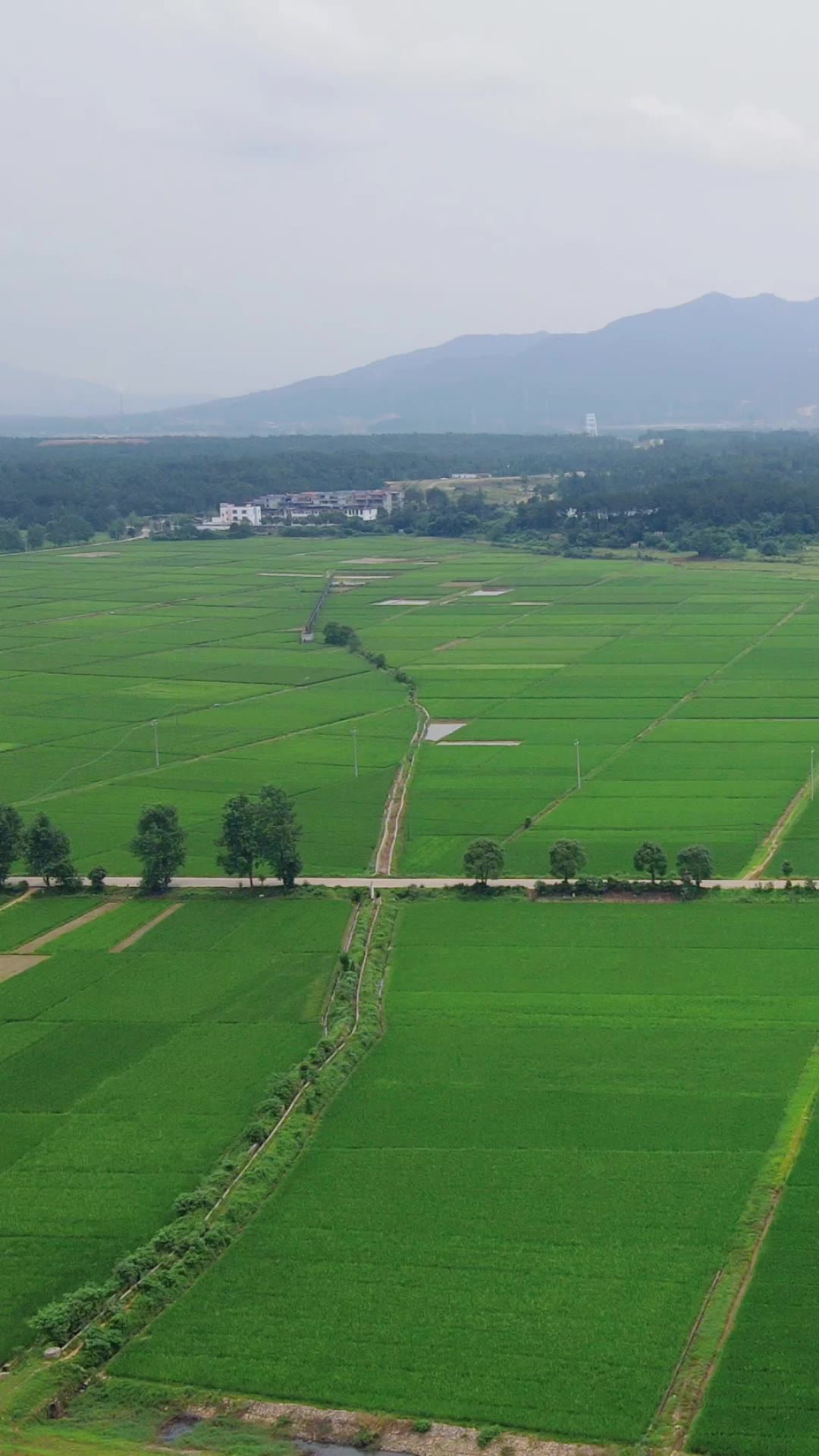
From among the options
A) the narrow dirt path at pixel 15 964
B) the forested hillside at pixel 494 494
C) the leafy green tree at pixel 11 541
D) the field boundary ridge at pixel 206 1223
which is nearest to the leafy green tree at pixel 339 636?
the narrow dirt path at pixel 15 964

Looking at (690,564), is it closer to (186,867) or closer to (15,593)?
(15,593)

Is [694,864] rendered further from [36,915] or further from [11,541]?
[11,541]

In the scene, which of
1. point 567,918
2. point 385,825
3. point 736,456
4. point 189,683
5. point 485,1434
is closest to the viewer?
point 485,1434

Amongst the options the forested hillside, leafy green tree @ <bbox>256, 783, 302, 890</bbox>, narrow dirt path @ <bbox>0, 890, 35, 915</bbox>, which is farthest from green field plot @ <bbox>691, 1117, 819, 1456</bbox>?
the forested hillside

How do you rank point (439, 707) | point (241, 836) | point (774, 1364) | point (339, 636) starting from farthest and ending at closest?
point (339, 636)
point (439, 707)
point (241, 836)
point (774, 1364)

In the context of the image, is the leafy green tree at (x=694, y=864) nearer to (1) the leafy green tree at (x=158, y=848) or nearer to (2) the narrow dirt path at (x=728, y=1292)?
(2) the narrow dirt path at (x=728, y=1292)

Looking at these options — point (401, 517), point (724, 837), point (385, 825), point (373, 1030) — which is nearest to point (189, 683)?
point (385, 825)

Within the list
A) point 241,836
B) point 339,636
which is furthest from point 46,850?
point 339,636
